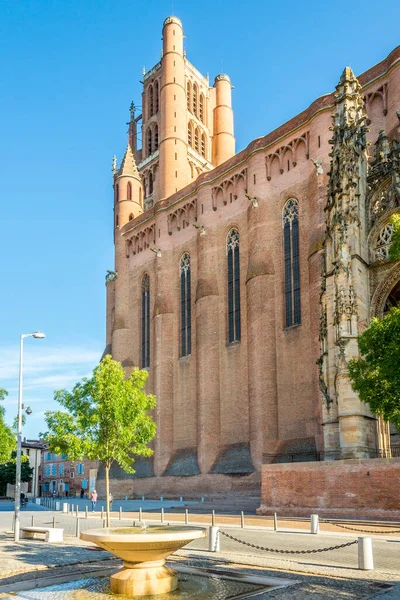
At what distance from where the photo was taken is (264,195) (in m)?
37.8

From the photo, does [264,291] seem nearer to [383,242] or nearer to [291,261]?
[291,261]

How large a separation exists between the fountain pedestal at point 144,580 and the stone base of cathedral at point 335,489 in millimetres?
11991

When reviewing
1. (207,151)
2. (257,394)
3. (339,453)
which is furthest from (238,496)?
(207,151)

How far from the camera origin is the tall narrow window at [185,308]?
42375mm

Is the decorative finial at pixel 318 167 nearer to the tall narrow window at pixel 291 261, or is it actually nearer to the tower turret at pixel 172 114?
the tall narrow window at pixel 291 261

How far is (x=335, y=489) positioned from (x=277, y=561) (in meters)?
9.47

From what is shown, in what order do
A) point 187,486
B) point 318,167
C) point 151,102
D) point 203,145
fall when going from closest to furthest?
point 318,167, point 187,486, point 203,145, point 151,102

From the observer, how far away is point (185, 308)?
43406 millimetres

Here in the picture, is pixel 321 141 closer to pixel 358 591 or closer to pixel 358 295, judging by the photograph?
pixel 358 295

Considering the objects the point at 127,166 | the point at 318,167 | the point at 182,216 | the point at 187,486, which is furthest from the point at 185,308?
the point at 127,166

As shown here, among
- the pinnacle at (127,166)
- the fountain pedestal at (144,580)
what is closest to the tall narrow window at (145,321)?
the pinnacle at (127,166)

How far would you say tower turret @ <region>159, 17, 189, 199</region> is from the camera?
2021 inches

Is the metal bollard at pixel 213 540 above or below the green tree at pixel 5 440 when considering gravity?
below

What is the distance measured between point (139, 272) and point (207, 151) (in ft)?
59.6
